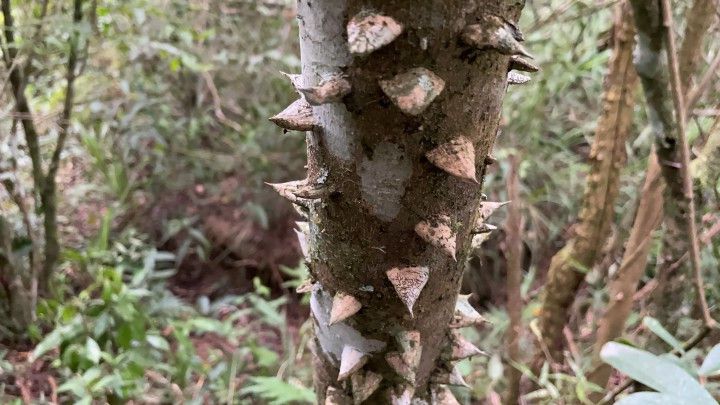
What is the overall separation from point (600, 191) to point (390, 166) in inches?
26.7

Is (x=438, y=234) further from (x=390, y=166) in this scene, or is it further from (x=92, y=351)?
(x=92, y=351)

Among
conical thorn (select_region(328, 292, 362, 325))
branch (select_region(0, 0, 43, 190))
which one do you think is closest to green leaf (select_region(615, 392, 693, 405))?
conical thorn (select_region(328, 292, 362, 325))

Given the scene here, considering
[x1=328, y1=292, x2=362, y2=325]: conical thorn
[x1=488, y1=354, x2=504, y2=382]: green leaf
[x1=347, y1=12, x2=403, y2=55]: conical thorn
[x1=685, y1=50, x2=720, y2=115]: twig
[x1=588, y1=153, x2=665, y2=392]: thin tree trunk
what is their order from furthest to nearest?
[x1=488, y1=354, x2=504, y2=382]: green leaf
[x1=588, y1=153, x2=665, y2=392]: thin tree trunk
[x1=685, y1=50, x2=720, y2=115]: twig
[x1=328, y1=292, x2=362, y2=325]: conical thorn
[x1=347, y1=12, x2=403, y2=55]: conical thorn

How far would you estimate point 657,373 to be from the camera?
1.36 ft

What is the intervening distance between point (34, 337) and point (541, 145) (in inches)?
54.7

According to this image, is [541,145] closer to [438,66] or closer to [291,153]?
[291,153]

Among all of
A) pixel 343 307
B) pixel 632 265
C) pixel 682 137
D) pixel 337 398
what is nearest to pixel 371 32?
pixel 343 307

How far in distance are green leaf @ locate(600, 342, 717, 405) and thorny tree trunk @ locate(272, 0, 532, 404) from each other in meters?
0.13

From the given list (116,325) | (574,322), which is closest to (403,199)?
(116,325)

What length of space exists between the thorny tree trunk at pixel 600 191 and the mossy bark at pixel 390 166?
57 centimetres

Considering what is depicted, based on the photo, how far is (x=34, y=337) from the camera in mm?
997

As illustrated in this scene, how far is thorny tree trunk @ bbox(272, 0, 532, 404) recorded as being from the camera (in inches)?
9.4

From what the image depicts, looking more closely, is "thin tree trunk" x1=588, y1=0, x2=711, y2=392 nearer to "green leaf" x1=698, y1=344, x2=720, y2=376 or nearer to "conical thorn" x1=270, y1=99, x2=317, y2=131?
"green leaf" x1=698, y1=344, x2=720, y2=376

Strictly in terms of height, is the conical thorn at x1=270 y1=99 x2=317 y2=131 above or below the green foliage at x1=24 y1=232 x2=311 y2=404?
above
